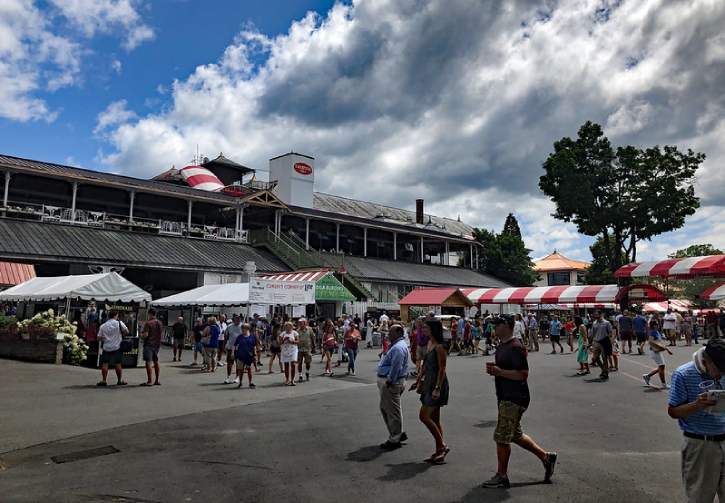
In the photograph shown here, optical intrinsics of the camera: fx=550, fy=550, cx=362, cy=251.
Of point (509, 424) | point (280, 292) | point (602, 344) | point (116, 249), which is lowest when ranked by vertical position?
point (509, 424)

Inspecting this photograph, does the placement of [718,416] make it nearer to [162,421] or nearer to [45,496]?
[45,496]

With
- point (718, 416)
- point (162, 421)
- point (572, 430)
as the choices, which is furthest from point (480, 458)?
point (162, 421)

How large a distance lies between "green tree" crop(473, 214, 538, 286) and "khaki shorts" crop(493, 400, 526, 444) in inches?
1950

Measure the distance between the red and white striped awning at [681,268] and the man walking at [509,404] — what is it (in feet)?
88.0

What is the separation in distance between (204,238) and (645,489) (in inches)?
1226

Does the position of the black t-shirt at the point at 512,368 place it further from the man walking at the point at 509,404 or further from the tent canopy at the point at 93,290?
the tent canopy at the point at 93,290

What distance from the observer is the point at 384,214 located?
58.2 meters

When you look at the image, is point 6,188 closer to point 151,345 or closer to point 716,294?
point 151,345

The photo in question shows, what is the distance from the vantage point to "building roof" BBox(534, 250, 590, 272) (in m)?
80.0

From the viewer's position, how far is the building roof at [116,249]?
24.5m

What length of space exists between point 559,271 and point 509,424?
79.7 m

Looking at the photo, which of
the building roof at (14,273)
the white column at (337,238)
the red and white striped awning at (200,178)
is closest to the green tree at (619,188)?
the white column at (337,238)

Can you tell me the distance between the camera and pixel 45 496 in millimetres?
5375

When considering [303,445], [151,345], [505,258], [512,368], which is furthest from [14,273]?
[505,258]
